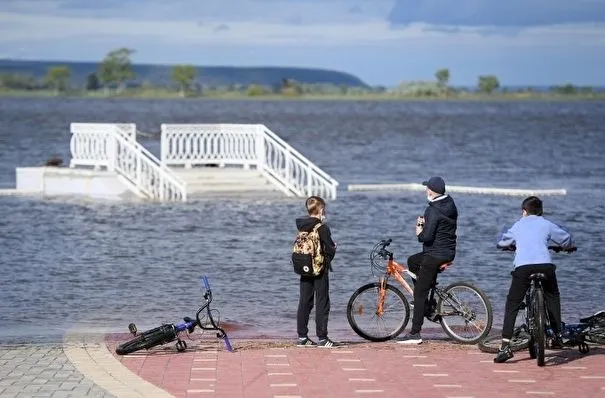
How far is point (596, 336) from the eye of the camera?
1336 cm

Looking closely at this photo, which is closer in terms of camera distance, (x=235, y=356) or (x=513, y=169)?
(x=235, y=356)

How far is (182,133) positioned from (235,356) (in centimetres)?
2462

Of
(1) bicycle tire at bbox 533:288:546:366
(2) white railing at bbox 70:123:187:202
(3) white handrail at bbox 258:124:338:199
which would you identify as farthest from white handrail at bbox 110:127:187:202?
(1) bicycle tire at bbox 533:288:546:366

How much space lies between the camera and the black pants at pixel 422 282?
45.7 ft

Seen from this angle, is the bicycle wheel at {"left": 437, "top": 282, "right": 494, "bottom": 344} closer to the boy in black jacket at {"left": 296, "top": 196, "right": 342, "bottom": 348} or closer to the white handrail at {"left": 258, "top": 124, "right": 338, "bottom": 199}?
the boy in black jacket at {"left": 296, "top": 196, "right": 342, "bottom": 348}

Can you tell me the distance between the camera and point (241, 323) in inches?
679

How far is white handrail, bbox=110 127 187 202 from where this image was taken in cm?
3516

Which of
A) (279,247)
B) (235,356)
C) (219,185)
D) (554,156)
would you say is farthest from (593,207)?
(554,156)

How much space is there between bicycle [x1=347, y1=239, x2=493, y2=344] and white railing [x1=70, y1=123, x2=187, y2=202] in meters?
20.9

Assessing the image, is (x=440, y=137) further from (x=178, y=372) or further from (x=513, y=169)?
(x=178, y=372)

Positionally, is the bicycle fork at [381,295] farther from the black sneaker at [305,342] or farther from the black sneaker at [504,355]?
the black sneaker at [504,355]

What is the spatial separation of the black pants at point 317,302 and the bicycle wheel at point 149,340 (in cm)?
142

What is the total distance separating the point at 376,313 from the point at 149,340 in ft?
8.38

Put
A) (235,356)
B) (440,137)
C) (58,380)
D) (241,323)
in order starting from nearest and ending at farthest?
(58,380) → (235,356) → (241,323) → (440,137)
